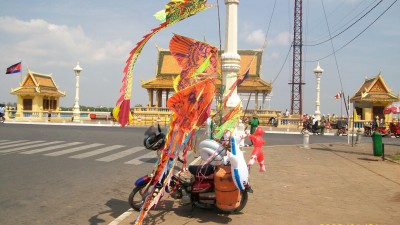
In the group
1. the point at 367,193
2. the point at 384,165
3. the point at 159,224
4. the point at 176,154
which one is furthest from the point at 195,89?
the point at 384,165

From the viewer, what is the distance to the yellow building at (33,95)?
39550mm

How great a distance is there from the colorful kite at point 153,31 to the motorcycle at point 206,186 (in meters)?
1.29

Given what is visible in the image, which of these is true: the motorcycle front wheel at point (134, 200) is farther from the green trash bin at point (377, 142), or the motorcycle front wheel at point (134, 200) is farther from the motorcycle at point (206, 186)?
the green trash bin at point (377, 142)

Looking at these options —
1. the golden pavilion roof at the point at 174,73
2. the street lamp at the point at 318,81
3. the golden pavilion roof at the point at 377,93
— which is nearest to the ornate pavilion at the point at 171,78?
the golden pavilion roof at the point at 174,73

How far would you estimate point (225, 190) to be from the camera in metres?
4.91

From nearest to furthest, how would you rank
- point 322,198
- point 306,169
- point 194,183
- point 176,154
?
point 176,154, point 194,183, point 322,198, point 306,169

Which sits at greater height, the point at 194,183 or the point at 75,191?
the point at 194,183

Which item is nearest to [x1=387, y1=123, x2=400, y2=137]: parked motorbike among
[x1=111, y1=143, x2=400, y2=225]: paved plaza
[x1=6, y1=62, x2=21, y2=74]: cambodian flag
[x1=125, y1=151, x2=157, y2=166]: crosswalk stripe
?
[x1=111, y1=143, x2=400, y2=225]: paved plaza

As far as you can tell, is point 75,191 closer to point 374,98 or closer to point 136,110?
point 136,110

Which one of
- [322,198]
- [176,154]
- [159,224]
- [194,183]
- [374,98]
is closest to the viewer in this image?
[176,154]

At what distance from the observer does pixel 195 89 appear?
4.29m

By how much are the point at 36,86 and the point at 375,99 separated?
37.7 m

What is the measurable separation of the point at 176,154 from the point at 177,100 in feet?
2.51

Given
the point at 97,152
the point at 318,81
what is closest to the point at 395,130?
the point at 318,81
